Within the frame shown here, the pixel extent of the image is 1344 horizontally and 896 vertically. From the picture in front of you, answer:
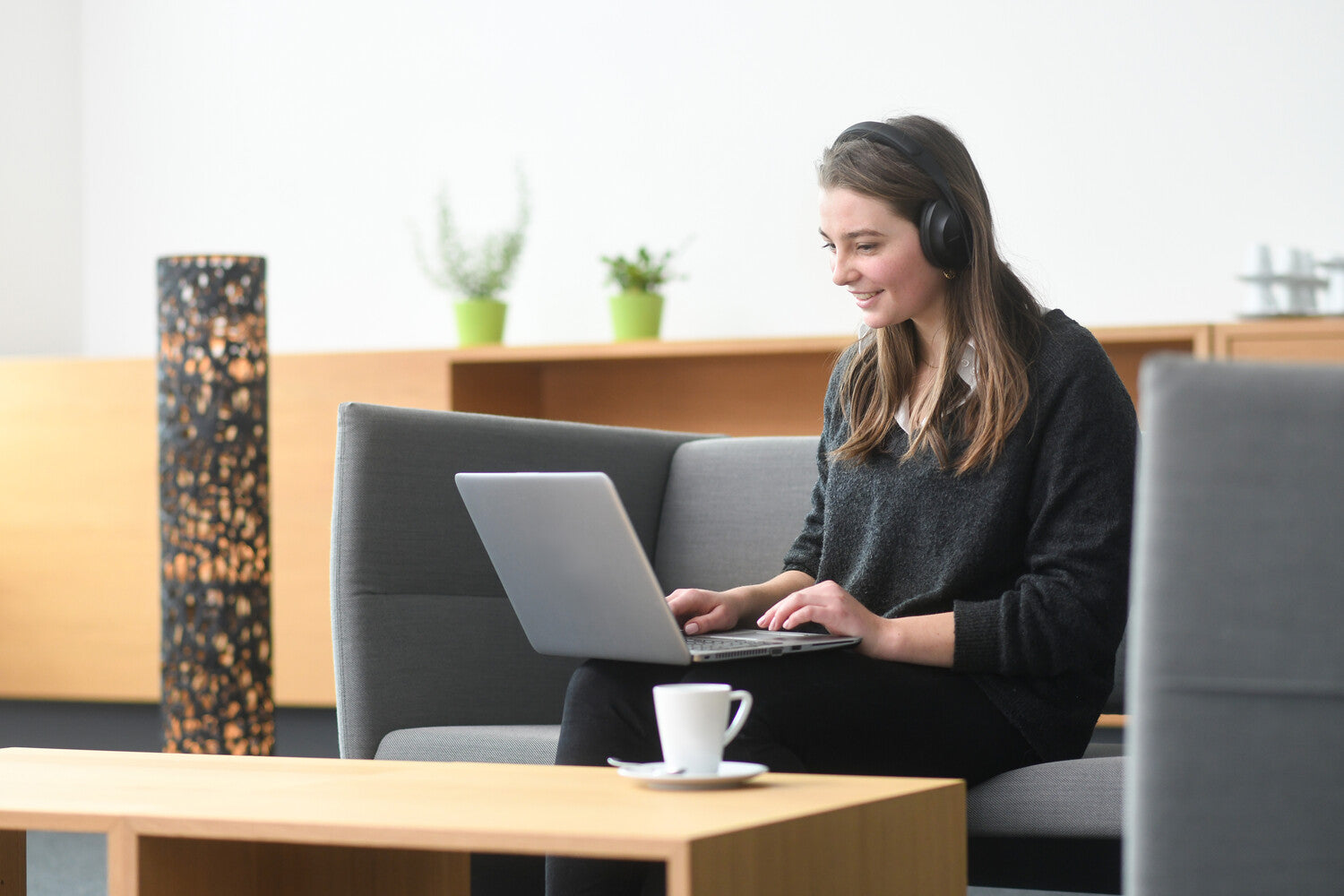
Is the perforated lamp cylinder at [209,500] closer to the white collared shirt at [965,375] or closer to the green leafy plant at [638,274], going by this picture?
the green leafy plant at [638,274]

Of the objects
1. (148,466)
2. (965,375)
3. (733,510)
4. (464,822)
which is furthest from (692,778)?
(148,466)

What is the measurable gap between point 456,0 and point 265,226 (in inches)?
30.4

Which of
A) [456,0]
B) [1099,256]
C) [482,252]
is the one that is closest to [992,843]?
[1099,256]

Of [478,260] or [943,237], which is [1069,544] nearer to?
[943,237]

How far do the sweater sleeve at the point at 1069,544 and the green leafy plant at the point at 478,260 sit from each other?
212 cm

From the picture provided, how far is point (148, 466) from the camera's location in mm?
3438

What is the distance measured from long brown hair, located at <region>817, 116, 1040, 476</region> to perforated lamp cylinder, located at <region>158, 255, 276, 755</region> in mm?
1439

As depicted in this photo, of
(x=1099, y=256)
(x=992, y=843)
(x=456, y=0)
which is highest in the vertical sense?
(x=456, y=0)

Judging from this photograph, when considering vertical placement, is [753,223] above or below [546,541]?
above

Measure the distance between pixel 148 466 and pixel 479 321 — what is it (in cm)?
80

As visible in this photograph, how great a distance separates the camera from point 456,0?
3.95 m

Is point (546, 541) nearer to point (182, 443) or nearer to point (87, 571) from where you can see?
point (182, 443)

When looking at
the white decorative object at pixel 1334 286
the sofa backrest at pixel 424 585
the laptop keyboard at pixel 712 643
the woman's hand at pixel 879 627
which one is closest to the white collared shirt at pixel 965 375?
the woman's hand at pixel 879 627

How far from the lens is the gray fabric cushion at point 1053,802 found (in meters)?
1.53
